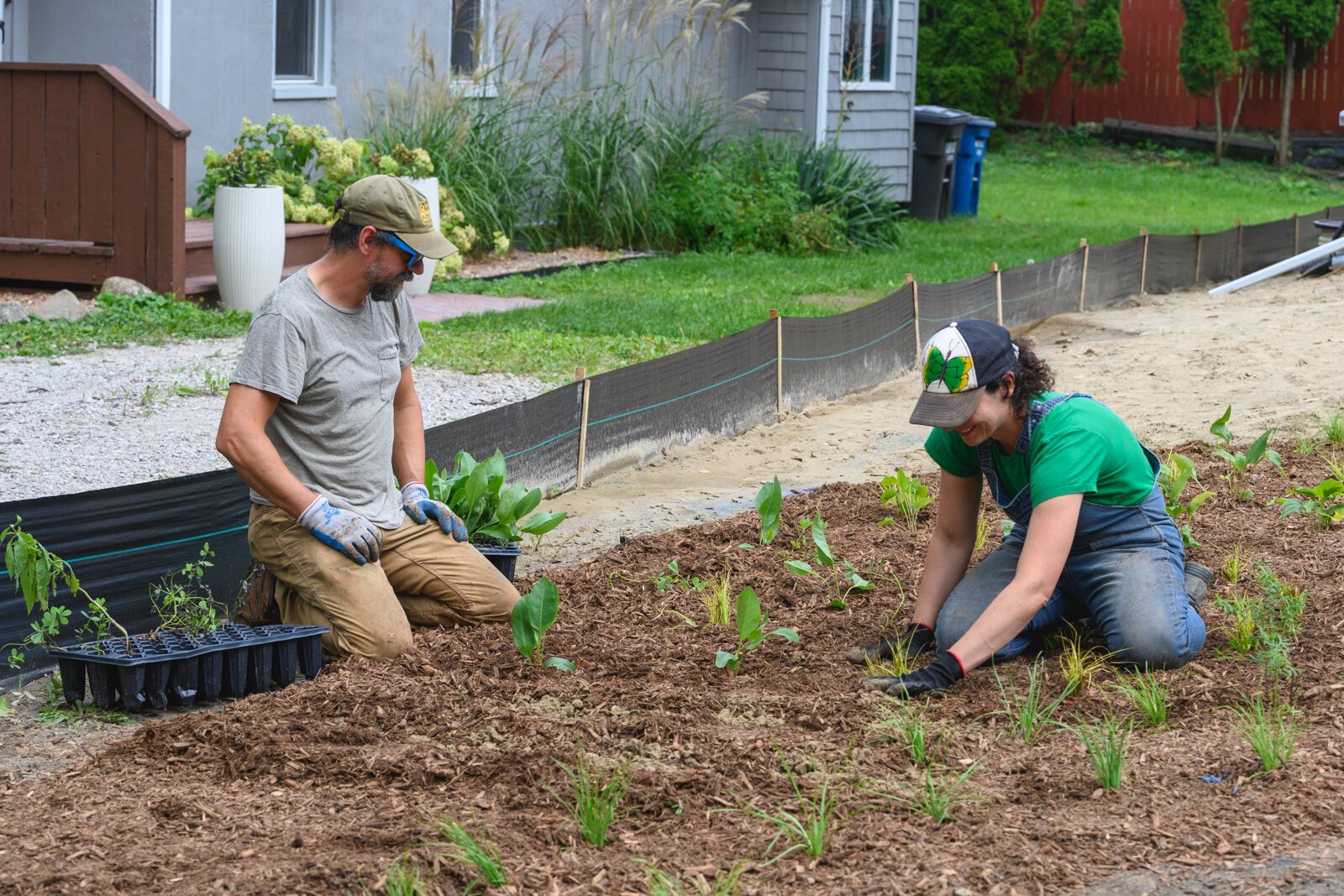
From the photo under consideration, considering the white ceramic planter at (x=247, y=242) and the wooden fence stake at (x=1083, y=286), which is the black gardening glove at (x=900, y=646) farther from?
the wooden fence stake at (x=1083, y=286)

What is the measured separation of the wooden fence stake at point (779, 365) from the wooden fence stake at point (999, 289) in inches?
134

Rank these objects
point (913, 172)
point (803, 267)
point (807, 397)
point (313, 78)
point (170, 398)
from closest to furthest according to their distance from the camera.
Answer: point (170, 398) → point (807, 397) → point (313, 78) → point (803, 267) → point (913, 172)

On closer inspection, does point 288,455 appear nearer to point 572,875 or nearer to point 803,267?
point 572,875

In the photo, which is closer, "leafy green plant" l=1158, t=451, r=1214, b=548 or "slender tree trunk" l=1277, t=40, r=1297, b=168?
"leafy green plant" l=1158, t=451, r=1214, b=548

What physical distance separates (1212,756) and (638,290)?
29.3ft

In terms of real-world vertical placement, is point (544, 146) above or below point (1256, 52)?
below

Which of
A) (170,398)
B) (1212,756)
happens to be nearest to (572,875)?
(1212,756)

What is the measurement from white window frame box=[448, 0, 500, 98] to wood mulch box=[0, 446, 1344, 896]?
409 inches

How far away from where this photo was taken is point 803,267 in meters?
14.2

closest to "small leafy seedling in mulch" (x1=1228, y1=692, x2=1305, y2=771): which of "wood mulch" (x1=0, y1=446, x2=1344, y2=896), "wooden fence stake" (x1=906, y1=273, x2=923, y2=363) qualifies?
"wood mulch" (x1=0, y1=446, x2=1344, y2=896)

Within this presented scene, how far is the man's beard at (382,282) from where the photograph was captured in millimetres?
4555

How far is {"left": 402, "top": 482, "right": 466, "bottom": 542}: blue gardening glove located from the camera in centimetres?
495

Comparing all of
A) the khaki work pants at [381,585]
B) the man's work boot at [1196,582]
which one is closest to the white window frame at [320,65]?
the khaki work pants at [381,585]

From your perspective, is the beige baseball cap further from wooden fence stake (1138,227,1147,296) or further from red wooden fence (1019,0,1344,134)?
red wooden fence (1019,0,1344,134)
